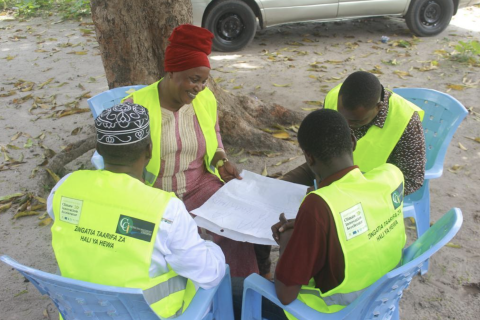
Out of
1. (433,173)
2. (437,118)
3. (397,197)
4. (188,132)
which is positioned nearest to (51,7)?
(188,132)

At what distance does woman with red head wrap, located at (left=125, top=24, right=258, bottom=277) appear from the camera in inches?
94.9

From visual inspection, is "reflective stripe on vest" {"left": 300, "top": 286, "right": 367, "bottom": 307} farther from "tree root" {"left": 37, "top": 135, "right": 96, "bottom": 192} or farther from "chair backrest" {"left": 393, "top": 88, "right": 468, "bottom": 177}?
"tree root" {"left": 37, "top": 135, "right": 96, "bottom": 192}

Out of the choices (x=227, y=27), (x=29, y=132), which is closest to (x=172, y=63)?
(x=29, y=132)

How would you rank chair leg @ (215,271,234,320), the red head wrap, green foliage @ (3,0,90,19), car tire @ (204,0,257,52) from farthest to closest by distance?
1. green foliage @ (3,0,90,19)
2. car tire @ (204,0,257,52)
3. the red head wrap
4. chair leg @ (215,271,234,320)

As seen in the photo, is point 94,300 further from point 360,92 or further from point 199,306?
point 360,92

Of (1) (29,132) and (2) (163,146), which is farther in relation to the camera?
(1) (29,132)

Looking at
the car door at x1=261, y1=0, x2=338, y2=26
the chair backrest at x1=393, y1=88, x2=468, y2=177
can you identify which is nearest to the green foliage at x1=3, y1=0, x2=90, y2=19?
the car door at x1=261, y1=0, x2=338, y2=26

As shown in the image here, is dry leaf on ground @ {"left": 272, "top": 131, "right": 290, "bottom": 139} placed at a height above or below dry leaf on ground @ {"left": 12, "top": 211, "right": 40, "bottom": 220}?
above

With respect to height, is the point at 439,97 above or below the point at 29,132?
above

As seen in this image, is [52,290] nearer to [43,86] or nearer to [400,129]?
[400,129]

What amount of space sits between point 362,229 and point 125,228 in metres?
0.84

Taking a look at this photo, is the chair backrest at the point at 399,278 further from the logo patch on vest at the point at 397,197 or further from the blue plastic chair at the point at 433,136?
the blue plastic chair at the point at 433,136

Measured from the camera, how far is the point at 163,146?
2576 millimetres

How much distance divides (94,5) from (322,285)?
10.1 ft
